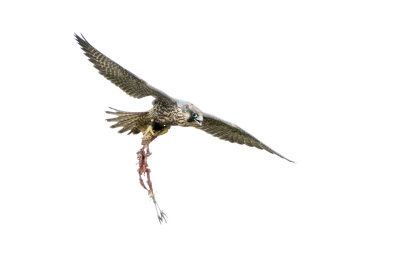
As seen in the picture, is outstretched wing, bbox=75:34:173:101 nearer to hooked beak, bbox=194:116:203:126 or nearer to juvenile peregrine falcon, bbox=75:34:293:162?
juvenile peregrine falcon, bbox=75:34:293:162

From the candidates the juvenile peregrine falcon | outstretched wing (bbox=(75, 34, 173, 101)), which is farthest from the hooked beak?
outstretched wing (bbox=(75, 34, 173, 101))

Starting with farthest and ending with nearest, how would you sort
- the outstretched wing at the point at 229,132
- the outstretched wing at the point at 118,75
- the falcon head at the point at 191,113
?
the outstretched wing at the point at 229,132 < the falcon head at the point at 191,113 < the outstretched wing at the point at 118,75

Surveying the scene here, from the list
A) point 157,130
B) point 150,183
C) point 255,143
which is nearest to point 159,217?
point 150,183

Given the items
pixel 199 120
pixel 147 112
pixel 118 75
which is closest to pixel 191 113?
pixel 199 120

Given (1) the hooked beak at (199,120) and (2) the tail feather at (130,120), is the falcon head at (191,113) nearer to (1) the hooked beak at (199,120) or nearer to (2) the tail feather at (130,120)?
(1) the hooked beak at (199,120)

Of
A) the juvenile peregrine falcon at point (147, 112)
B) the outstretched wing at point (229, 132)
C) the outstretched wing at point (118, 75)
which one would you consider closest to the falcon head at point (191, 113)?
the juvenile peregrine falcon at point (147, 112)

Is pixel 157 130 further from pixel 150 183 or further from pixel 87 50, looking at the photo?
pixel 87 50

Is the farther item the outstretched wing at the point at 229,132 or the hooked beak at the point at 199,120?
the outstretched wing at the point at 229,132

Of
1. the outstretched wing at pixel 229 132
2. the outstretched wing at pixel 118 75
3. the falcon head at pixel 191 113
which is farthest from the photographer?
the outstretched wing at pixel 229 132
